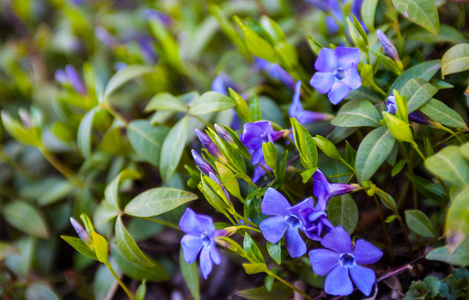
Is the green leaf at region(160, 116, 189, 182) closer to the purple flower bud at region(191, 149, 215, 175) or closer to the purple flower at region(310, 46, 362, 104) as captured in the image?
the purple flower bud at region(191, 149, 215, 175)

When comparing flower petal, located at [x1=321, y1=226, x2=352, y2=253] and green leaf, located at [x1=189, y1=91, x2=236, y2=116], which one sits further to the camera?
green leaf, located at [x1=189, y1=91, x2=236, y2=116]

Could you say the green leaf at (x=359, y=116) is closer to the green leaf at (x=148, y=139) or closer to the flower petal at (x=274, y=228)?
the flower petal at (x=274, y=228)

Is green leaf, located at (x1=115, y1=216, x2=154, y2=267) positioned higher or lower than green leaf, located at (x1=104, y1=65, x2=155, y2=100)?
lower

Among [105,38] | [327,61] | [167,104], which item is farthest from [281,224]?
[105,38]

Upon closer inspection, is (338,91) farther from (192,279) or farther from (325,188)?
(192,279)

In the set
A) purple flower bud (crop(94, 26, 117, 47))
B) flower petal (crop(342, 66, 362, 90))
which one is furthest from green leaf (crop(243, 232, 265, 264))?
purple flower bud (crop(94, 26, 117, 47))

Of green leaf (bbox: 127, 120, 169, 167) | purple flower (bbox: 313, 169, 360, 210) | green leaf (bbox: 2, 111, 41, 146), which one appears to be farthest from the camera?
green leaf (bbox: 2, 111, 41, 146)
